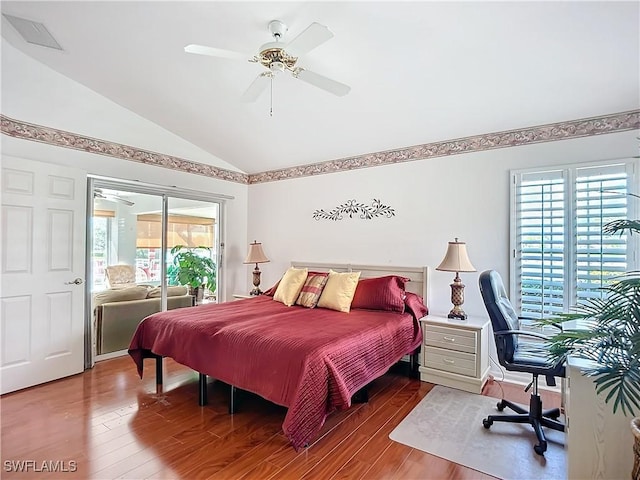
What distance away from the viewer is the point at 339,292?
3668mm

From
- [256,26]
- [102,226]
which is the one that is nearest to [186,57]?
[256,26]

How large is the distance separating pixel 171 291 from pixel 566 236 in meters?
4.57

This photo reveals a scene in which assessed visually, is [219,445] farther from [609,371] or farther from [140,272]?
[140,272]

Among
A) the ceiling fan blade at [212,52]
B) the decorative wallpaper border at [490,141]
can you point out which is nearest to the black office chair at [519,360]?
the decorative wallpaper border at [490,141]

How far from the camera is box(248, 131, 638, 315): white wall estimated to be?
11.2 feet

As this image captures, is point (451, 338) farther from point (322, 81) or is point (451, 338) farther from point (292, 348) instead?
point (322, 81)

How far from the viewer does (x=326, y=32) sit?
1.97 meters

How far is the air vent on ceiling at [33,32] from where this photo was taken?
2.82 m

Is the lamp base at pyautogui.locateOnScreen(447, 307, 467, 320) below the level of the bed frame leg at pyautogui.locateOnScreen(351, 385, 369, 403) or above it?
above

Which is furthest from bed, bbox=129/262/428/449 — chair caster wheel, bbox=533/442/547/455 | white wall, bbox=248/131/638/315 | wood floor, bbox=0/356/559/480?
chair caster wheel, bbox=533/442/547/455

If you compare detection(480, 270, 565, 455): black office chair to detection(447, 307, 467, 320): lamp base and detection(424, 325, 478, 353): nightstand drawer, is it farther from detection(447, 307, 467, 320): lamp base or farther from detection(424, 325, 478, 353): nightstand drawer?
detection(447, 307, 467, 320): lamp base

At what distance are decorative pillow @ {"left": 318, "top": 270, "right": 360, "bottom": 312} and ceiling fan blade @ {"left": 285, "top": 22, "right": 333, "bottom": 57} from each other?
2.29 m

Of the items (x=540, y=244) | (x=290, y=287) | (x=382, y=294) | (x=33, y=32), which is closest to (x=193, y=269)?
(x=290, y=287)

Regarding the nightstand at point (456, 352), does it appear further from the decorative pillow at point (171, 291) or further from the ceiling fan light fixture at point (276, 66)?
the decorative pillow at point (171, 291)
